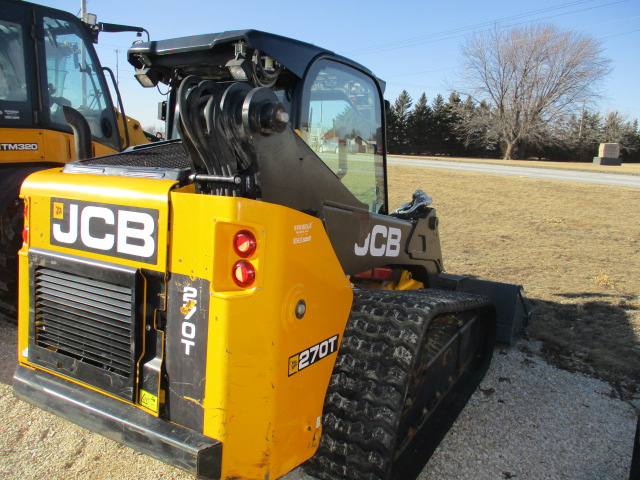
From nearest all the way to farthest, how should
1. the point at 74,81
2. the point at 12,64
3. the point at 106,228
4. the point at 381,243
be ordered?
the point at 106,228 → the point at 381,243 → the point at 12,64 → the point at 74,81

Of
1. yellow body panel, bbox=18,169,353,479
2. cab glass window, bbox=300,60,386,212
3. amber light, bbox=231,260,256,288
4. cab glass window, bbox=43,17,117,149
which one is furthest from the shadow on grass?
cab glass window, bbox=43,17,117,149

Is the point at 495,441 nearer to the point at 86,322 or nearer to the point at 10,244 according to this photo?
the point at 86,322

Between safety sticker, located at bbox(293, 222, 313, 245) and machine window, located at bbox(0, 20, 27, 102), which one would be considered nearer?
safety sticker, located at bbox(293, 222, 313, 245)

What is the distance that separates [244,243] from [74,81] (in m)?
4.61

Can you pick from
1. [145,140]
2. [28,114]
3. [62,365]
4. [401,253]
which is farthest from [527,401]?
[145,140]

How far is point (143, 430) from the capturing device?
2189 mm

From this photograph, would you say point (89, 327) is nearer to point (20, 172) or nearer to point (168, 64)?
point (168, 64)

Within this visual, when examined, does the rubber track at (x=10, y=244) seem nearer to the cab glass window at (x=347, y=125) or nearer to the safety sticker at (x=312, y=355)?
the cab glass window at (x=347, y=125)

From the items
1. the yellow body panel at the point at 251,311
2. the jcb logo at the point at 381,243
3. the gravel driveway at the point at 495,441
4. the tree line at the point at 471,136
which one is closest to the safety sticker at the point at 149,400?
the yellow body panel at the point at 251,311

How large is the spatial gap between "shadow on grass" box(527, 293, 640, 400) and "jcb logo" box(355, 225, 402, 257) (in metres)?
2.17

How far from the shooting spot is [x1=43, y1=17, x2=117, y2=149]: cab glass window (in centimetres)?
531

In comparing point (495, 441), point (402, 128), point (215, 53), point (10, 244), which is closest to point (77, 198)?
point (215, 53)

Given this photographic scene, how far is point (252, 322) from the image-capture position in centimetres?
206

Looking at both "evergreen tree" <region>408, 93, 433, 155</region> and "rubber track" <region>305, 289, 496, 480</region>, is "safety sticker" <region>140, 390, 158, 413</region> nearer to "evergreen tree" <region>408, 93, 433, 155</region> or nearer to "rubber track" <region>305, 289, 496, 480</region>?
"rubber track" <region>305, 289, 496, 480</region>
